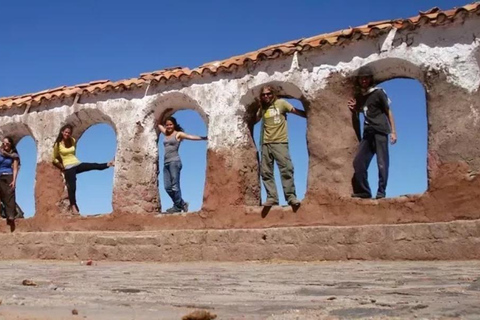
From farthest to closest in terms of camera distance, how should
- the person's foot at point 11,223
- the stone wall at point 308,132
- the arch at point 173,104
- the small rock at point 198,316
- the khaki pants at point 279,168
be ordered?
the person's foot at point 11,223, the arch at point 173,104, the khaki pants at point 279,168, the stone wall at point 308,132, the small rock at point 198,316

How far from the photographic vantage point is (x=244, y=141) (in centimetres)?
993

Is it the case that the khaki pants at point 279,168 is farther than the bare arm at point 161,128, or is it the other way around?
the bare arm at point 161,128

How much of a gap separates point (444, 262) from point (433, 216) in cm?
84

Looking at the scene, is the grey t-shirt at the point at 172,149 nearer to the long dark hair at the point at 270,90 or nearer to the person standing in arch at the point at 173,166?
the person standing in arch at the point at 173,166

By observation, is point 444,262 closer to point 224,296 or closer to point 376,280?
point 376,280

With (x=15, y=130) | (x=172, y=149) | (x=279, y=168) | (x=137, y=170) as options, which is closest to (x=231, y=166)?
(x=279, y=168)

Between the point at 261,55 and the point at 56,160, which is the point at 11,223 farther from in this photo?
the point at 261,55

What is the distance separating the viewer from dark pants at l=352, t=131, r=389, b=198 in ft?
28.3

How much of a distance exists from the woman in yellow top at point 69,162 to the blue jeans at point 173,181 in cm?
169

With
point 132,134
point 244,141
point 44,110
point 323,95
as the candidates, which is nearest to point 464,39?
point 323,95

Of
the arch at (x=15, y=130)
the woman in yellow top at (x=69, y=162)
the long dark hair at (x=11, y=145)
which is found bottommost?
the woman in yellow top at (x=69, y=162)

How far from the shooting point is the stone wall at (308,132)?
8039mm

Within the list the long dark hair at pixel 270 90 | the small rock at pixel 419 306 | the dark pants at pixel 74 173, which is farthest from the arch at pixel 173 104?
the small rock at pixel 419 306

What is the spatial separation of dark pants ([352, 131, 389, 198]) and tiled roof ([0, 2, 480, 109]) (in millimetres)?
1527
